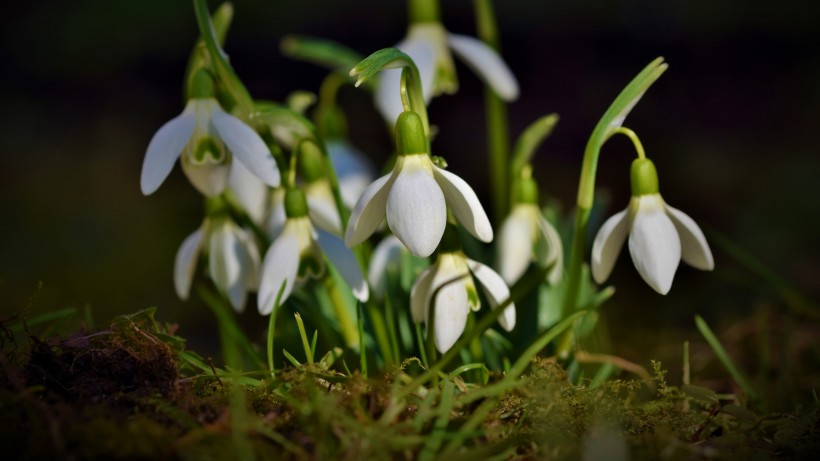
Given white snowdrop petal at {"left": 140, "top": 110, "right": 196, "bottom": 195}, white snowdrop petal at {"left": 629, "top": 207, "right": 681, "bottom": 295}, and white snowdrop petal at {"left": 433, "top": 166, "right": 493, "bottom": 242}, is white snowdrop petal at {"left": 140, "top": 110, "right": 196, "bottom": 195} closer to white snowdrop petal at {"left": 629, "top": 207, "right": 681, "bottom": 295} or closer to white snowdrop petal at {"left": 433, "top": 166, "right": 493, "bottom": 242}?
white snowdrop petal at {"left": 433, "top": 166, "right": 493, "bottom": 242}

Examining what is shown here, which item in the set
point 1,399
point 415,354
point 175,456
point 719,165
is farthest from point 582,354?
point 719,165

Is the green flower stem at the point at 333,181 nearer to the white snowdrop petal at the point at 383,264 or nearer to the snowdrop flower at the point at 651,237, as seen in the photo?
the white snowdrop petal at the point at 383,264

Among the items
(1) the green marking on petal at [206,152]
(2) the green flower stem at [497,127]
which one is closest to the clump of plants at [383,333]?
(1) the green marking on petal at [206,152]

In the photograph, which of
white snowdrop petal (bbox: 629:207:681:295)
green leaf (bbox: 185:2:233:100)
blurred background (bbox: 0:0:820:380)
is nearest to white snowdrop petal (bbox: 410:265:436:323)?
white snowdrop petal (bbox: 629:207:681:295)

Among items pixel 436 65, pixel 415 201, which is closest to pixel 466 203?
pixel 415 201

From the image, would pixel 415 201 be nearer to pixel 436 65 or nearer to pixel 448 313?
pixel 448 313
